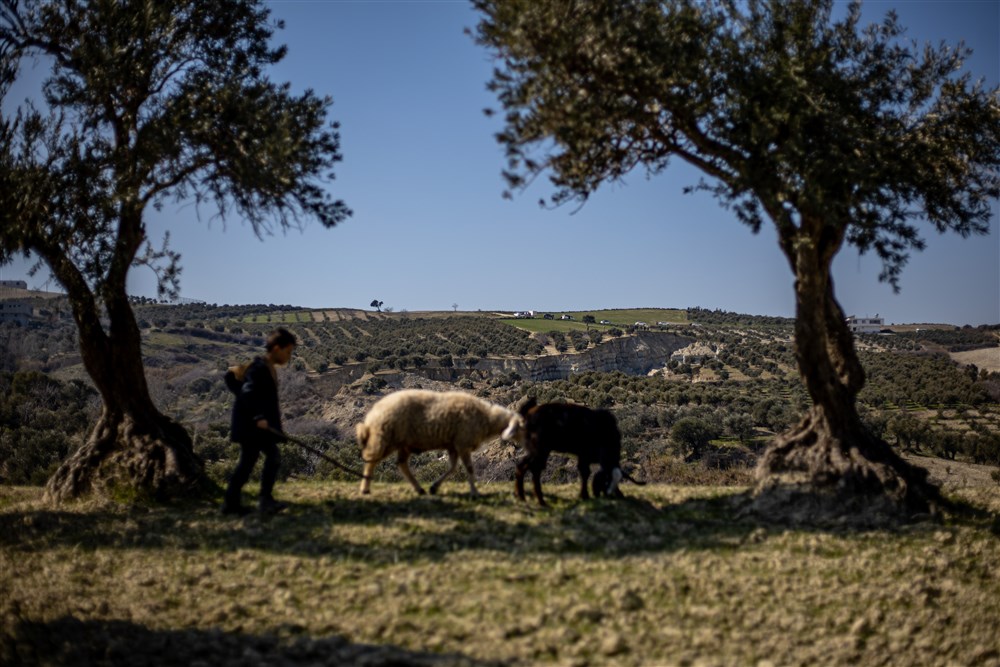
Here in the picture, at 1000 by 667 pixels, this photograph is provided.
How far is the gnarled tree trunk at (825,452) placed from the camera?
1124 centimetres

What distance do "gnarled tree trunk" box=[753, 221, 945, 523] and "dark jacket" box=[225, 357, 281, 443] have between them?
Result: 24.4 feet

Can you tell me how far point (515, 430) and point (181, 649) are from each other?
6.10m

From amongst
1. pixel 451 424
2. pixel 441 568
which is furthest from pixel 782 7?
pixel 441 568

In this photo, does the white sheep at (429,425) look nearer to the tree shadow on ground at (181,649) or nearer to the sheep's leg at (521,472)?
the sheep's leg at (521,472)

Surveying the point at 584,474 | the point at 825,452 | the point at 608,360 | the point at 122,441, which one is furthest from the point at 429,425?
the point at 608,360

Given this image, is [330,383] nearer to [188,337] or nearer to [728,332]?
[188,337]

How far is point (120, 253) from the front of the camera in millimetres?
12570

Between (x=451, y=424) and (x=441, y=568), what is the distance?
3.51 meters

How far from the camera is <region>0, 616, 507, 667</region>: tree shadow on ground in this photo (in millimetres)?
6156

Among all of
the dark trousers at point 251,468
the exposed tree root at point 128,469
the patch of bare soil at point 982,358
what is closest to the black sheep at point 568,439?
the dark trousers at point 251,468

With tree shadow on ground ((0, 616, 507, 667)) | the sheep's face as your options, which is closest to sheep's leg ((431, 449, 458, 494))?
the sheep's face

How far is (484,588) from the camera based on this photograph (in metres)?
7.81

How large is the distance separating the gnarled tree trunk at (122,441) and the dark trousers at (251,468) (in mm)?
1586

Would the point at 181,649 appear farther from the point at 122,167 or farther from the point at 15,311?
the point at 15,311
